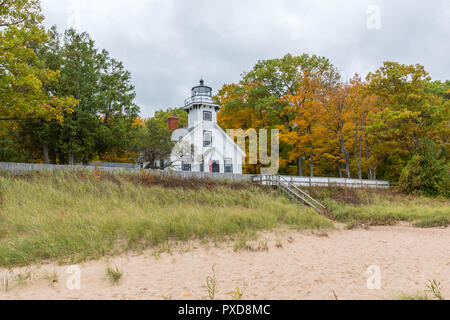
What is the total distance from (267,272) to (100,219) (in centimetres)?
521

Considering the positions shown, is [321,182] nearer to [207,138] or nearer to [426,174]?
[426,174]

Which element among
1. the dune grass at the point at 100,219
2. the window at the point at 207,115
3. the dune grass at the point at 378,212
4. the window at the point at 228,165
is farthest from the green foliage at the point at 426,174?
the window at the point at 207,115

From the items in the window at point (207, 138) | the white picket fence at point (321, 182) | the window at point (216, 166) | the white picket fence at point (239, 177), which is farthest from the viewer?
the window at point (207, 138)

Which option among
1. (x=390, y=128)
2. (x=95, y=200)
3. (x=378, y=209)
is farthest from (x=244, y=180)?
(x=390, y=128)

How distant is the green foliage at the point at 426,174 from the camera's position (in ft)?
72.6

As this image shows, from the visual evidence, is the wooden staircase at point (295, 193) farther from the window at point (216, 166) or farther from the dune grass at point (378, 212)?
the window at point (216, 166)

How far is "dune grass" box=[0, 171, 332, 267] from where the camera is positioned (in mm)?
A: 7250

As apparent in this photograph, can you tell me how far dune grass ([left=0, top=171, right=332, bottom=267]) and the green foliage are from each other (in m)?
14.5

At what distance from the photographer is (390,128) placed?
25.5 m

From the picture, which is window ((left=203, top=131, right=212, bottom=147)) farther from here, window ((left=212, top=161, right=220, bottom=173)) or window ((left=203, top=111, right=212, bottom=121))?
window ((left=203, top=111, right=212, bottom=121))

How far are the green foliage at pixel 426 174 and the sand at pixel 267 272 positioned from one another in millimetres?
15235

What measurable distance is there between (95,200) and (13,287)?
6.63 m

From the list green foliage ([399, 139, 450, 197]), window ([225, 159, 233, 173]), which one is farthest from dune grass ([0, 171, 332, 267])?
window ([225, 159, 233, 173])
